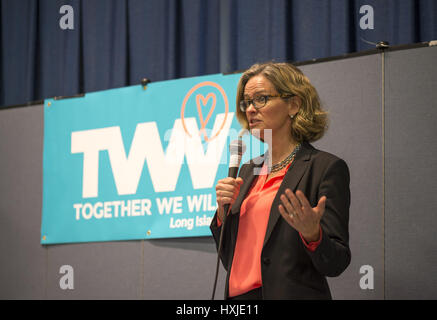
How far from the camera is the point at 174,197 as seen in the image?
10.4 feet

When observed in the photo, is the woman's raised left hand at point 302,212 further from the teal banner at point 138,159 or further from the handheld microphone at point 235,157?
the teal banner at point 138,159

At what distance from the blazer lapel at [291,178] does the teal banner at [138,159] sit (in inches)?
40.4

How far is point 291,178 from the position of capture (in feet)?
5.99

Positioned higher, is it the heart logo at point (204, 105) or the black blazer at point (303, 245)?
the heart logo at point (204, 105)

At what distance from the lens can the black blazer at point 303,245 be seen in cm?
168

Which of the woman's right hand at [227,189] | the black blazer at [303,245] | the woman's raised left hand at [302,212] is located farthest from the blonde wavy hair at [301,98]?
the woman's raised left hand at [302,212]

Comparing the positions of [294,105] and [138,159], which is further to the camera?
[138,159]

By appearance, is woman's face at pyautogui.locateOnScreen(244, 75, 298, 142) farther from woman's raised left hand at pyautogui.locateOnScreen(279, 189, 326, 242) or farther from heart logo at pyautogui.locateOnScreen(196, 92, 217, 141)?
heart logo at pyautogui.locateOnScreen(196, 92, 217, 141)

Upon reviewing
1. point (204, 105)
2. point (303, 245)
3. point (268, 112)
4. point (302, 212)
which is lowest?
point (303, 245)

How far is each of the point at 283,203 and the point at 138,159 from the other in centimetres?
186

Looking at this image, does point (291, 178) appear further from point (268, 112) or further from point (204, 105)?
point (204, 105)

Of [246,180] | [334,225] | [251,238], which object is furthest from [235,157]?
[334,225]

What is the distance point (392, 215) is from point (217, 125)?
98 centimetres
